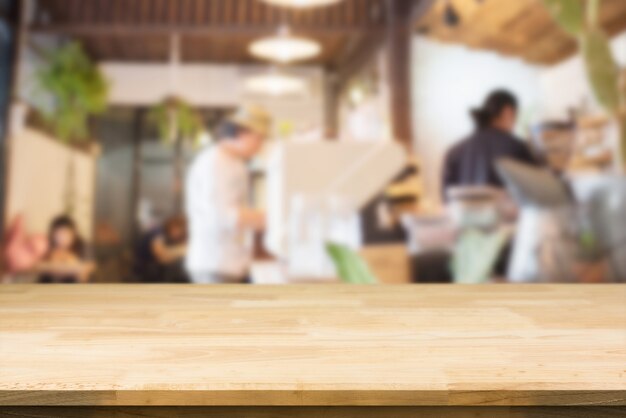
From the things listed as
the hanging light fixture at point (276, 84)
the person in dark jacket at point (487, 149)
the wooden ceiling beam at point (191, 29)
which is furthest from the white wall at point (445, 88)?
the person in dark jacket at point (487, 149)

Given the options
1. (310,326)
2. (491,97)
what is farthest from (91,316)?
(491,97)

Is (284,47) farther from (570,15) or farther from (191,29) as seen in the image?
(570,15)

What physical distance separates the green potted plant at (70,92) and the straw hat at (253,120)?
12.6 feet

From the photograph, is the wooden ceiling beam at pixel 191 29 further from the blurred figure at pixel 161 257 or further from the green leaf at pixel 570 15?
the green leaf at pixel 570 15

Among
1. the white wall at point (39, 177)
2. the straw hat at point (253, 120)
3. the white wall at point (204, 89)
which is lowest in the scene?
the white wall at point (39, 177)

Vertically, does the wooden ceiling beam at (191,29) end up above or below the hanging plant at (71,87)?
above

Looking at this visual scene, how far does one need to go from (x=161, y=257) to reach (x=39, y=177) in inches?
61.2

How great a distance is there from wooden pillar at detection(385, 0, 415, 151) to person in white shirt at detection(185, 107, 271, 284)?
351 centimetres

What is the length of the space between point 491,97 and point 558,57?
275cm

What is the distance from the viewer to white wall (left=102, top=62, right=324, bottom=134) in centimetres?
875

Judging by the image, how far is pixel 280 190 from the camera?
279cm

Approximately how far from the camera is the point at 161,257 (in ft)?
18.3

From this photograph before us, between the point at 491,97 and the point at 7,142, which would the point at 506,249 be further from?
the point at 7,142

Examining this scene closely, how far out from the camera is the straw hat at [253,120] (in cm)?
312
